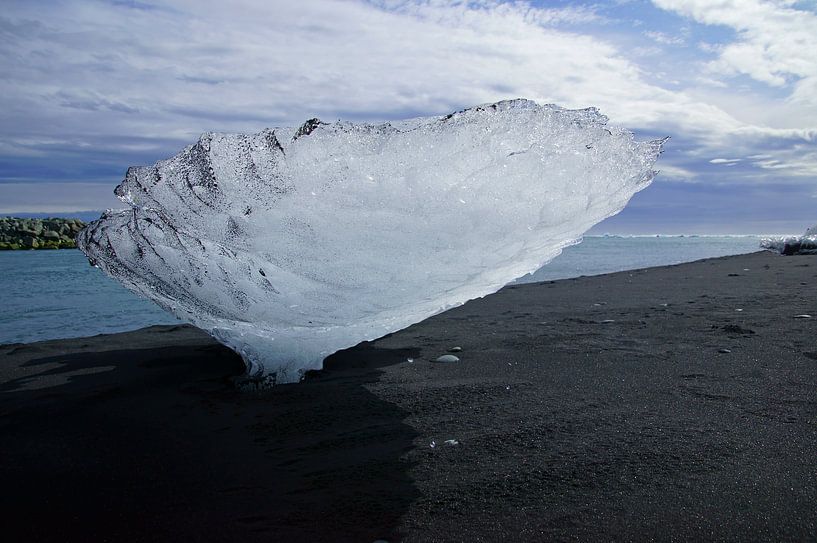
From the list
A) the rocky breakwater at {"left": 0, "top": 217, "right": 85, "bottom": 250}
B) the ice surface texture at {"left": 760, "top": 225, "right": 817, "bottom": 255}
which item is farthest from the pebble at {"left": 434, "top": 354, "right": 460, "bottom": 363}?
the rocky breakwater at {"left": 0, "top": 217, "right": 85, "bottom": 250}

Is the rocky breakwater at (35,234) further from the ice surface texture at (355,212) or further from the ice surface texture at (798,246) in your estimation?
the ice surface texture at (355,212)

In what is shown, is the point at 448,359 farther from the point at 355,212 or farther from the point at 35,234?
the point at 35,234

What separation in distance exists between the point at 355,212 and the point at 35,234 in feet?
137

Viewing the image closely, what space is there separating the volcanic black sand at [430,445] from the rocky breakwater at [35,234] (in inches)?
1486

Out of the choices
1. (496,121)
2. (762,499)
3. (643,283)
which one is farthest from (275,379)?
(643,283)

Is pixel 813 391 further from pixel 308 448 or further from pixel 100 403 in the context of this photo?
pixel 100 403

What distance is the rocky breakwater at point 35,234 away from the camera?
3666cm

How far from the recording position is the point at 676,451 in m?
2.14

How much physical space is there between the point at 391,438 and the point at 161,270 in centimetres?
Result: 153

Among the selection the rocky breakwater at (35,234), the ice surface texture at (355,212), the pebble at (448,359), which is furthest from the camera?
the rocky breakwater at (35,234)

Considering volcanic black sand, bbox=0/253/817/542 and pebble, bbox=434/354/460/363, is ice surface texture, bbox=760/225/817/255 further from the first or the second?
pebble, bbox=434/354/460/363

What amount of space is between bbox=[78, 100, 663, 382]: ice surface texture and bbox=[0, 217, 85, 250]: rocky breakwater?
3779 cm

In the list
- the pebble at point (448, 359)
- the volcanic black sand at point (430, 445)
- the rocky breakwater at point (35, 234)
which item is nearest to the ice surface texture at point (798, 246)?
the volcanic black sand at point (430, 445)

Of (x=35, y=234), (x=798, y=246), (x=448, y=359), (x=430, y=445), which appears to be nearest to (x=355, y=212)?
(x=430, y=445)
